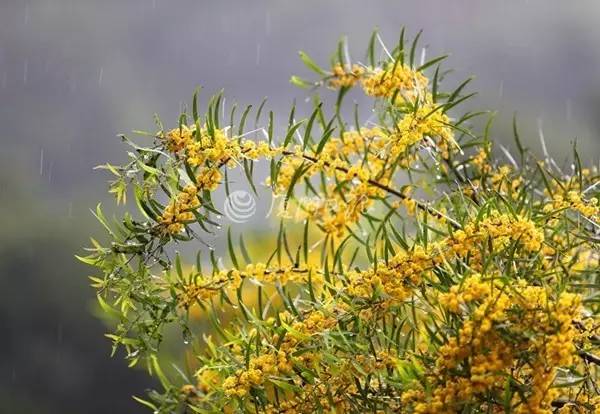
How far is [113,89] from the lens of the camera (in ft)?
40.1

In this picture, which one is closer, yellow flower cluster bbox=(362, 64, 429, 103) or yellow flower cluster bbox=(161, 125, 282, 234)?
yellow flower cluster bbox=(161, 125, 282, 234)

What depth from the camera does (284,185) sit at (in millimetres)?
1377

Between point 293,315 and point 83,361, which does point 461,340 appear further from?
point 83,361

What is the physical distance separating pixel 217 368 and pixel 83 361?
7.00 metres

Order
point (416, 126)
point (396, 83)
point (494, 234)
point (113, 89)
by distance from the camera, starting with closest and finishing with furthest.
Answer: point (494, 234) < point (416, 126) < point (396, 83) < point (113, 89)

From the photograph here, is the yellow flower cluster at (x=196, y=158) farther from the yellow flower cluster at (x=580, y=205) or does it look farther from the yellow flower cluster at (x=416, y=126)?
the yellow flower cluster at (x=580, y=205)

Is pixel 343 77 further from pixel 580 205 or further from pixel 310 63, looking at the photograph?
pixel 580 205

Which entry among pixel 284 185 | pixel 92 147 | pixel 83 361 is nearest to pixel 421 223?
pixel 284 185

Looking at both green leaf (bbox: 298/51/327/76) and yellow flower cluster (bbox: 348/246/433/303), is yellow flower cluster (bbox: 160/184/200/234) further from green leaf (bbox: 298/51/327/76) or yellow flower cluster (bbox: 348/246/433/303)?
green leaf (bbox: 298/51/327/76)


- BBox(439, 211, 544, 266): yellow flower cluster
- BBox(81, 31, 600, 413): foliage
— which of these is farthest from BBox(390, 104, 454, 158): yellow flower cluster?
BBox(439, 211, 544, 266): yellow flower cluster

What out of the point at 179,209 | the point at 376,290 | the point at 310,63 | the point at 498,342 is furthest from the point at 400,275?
the point at 310,63

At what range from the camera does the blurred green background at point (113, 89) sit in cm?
803

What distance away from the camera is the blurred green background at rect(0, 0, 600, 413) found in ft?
26.3

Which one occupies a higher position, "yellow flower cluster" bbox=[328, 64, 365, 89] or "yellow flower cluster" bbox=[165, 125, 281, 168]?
"yellow flower cluster" bbox=[328, 64, 365, 89]
